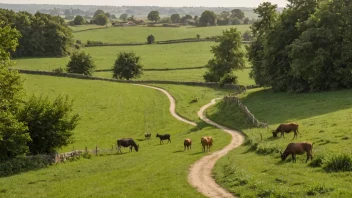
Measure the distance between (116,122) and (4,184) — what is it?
3285 centimetres

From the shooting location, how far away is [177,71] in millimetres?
123875

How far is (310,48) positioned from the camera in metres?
60.0

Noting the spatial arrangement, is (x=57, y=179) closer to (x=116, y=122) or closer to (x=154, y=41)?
(x=116, y=122)

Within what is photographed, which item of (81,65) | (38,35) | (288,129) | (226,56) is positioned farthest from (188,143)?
(38,35)

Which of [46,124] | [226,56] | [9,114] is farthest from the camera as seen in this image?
[226,56]

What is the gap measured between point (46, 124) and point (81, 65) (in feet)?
266

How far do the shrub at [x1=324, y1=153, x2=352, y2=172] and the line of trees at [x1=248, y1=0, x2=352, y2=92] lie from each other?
37820 mm

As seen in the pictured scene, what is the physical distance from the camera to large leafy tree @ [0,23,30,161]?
33491 mm

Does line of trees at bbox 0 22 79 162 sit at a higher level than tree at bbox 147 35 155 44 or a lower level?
lower

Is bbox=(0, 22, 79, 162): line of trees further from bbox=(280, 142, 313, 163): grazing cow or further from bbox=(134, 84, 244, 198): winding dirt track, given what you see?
bbox=(280, 142, 313, 163): grazing cow

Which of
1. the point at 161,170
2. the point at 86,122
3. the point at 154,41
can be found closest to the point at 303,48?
the point at 86,122

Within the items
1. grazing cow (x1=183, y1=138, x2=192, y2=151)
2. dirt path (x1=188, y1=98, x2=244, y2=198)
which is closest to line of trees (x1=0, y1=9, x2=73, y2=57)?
grazing cow (x1=183, y1=138, x2=192, y2=151)

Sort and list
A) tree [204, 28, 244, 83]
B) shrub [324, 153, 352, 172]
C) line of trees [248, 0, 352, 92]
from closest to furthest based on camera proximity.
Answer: shrub [324, 153, 352, 172], line of trees [248, 0, 352, 92], tree [204, 28, 244, 83]

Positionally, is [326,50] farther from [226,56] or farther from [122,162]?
[226,56]
